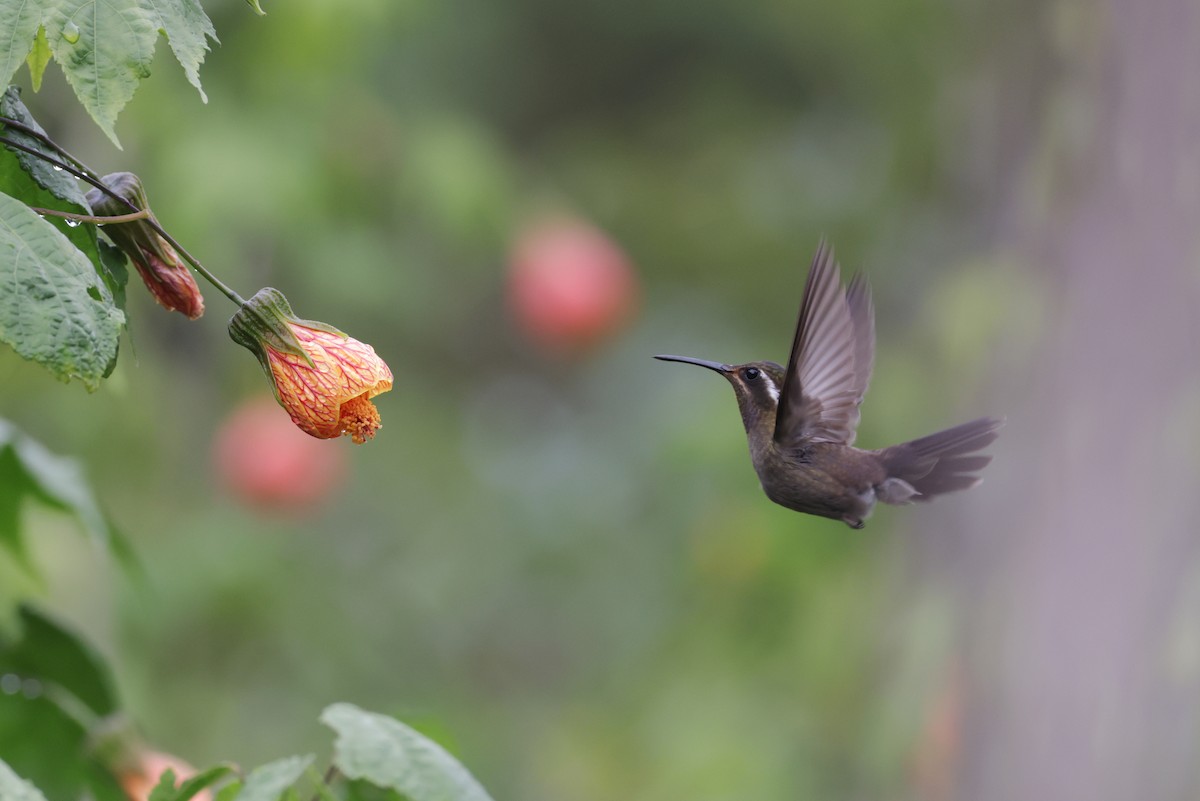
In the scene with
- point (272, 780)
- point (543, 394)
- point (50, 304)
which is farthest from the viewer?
point (543, 394)

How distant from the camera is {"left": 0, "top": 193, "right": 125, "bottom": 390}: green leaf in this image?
2.23ft

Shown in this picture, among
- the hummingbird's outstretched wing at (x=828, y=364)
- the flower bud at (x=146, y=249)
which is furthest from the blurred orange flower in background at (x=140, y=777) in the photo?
the hummingbird's outstretched wing at (x=828, y=364)

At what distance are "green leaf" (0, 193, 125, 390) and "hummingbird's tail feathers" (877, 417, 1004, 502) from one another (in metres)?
0.58

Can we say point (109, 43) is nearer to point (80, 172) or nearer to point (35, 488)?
point (80, 172)

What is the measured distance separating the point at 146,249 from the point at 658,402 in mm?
3207

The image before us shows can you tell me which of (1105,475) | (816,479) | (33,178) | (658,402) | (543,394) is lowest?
(33,178)

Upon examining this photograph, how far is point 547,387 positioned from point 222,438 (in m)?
2.06

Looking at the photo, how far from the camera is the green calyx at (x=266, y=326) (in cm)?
84

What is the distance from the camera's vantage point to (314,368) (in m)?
0.82

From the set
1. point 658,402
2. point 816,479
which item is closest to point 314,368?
point 816,479

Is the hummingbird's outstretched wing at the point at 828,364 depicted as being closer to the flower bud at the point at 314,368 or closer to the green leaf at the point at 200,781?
the flower bud at the point at 314,368

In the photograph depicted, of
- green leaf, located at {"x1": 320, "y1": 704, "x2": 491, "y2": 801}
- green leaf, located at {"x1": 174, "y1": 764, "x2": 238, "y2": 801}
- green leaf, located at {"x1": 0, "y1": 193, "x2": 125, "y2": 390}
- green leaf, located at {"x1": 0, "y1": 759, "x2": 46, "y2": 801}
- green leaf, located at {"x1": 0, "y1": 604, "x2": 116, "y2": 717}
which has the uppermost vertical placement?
green leaf, located at {"x1": 0, "y1": 193, "x2": 125, "y2": 390}

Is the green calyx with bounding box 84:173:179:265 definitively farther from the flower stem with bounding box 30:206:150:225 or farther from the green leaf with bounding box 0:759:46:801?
the green leaf with bounding box 0:759:46:801

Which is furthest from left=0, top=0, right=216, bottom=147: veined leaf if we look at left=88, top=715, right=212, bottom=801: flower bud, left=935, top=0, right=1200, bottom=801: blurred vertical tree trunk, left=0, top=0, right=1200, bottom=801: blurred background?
left=935, top=0, right=1200, bottom=801: blurred vertical tree trunk
